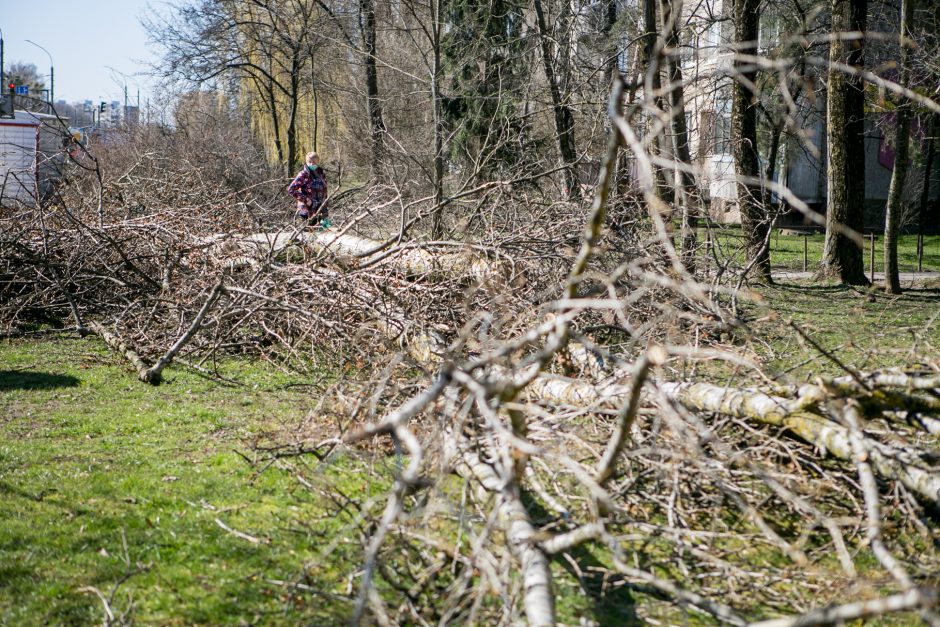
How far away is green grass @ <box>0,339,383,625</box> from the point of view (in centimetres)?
364

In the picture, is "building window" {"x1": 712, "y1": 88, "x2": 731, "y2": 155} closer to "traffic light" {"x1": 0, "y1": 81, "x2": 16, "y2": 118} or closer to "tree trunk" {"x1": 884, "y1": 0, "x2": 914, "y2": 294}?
"tree trunk" {"x1": 884, "y1": 0, "x2": 914, "y2": 294}

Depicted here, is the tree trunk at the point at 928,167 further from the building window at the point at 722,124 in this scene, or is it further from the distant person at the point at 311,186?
the distant person at the point at 311,186

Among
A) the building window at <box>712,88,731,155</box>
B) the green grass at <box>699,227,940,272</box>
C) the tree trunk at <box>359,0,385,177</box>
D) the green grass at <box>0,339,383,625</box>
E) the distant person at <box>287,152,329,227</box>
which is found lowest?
the green grass at <box>0,339,383,625</box>

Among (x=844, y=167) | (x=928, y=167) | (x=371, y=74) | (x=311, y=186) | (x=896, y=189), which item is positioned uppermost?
(x=371, y=74)

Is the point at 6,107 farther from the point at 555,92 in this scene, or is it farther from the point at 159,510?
the point at 159,510

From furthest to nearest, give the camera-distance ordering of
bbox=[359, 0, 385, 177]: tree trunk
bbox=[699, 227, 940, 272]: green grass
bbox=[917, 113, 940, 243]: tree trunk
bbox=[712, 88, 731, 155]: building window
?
bbox=[917, 113, 940, 243]: tree trunk → bbox=[699, 227, 940, 272]: green grass → bbox=[359, 0, 385, 177]: tree trunk → bbox=[712, 88, 731, 155]: building window

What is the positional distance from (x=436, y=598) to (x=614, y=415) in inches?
88.0

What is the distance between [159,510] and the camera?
4629mm

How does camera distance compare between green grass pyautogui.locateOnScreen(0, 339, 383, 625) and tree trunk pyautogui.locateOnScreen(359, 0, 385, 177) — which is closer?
green grass pyautogui.locateOnScreen(0, 339, 383, 625)

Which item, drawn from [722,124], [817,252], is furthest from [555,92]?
[817,252]

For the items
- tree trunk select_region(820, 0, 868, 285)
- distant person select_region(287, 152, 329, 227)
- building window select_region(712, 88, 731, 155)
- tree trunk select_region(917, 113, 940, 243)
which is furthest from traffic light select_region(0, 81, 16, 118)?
tree trunk select_region(917, 113, 940, 243)

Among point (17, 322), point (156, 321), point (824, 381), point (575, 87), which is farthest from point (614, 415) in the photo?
point (575, 87)

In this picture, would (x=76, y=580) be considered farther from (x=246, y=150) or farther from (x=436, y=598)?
(x=246, y=150)

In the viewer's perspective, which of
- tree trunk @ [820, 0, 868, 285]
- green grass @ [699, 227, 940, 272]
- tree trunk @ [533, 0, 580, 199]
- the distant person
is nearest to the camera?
the distant person
